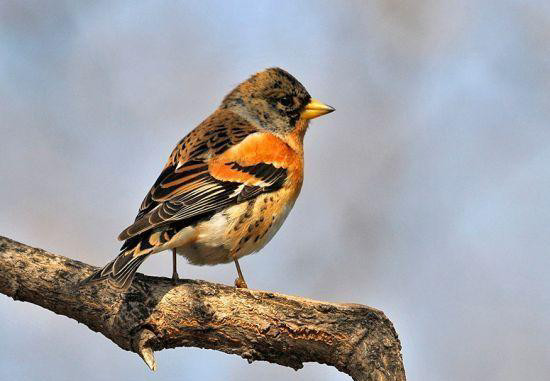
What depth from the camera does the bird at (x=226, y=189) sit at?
4297 millimetres

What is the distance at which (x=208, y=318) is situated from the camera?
4.13 m

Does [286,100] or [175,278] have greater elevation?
[286,100]

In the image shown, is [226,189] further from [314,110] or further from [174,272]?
[314,110]

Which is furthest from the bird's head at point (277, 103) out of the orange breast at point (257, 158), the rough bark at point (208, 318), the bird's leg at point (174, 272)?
the rough bark at point (208, 318)

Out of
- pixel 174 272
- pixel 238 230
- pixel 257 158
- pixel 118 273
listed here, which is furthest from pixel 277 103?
pixel 118 273

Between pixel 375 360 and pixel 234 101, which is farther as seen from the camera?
pixel 234 101

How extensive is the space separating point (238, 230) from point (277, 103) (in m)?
1.55

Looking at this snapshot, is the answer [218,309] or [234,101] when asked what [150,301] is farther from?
[234,101]

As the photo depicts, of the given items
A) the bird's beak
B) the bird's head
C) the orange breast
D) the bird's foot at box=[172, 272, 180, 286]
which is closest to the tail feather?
the bird's foot at box=[172, 272, 180, 286]

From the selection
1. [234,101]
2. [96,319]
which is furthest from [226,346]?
[234,101]

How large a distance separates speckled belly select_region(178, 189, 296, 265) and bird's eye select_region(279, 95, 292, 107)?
3.55ft

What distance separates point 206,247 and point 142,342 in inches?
36.1

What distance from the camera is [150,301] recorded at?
13.5 feet

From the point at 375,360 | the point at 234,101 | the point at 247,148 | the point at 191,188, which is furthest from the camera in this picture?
the point at 234,101
